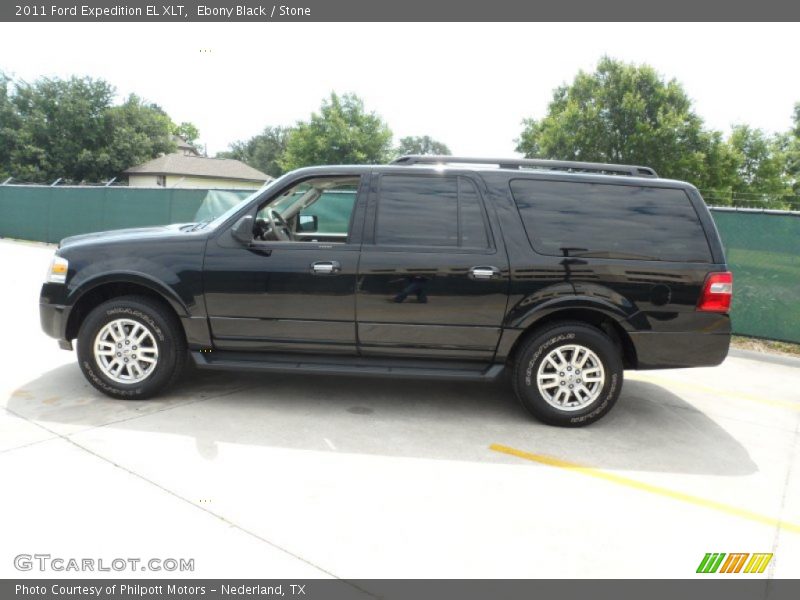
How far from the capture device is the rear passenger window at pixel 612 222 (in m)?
4.63

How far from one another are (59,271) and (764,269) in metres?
8.24

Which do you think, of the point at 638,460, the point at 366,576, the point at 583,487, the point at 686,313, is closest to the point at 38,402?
the point at 366,576

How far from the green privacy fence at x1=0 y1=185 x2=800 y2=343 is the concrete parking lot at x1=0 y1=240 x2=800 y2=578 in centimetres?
285

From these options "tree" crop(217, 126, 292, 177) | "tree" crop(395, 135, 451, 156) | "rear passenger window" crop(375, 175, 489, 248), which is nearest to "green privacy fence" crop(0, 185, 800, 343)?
"rear passenger window" crop(375, 175, 489, 248)

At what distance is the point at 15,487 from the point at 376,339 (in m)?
Answer: 2.49

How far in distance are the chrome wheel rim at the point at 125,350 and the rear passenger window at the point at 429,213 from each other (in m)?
2.01

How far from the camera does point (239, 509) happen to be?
3244mm

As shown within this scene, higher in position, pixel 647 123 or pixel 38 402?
pixel 647 123

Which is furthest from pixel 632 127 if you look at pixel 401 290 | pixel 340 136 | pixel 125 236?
pixel 125 236

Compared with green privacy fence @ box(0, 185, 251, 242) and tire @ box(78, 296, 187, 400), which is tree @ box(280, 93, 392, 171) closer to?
green privacy fence @ box(0, 185, 251, 242)

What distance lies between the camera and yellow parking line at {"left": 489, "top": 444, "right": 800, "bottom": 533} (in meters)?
3.44

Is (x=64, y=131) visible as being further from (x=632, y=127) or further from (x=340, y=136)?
(x=632, y=127)

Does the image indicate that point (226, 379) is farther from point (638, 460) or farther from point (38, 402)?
point (638, 460)
